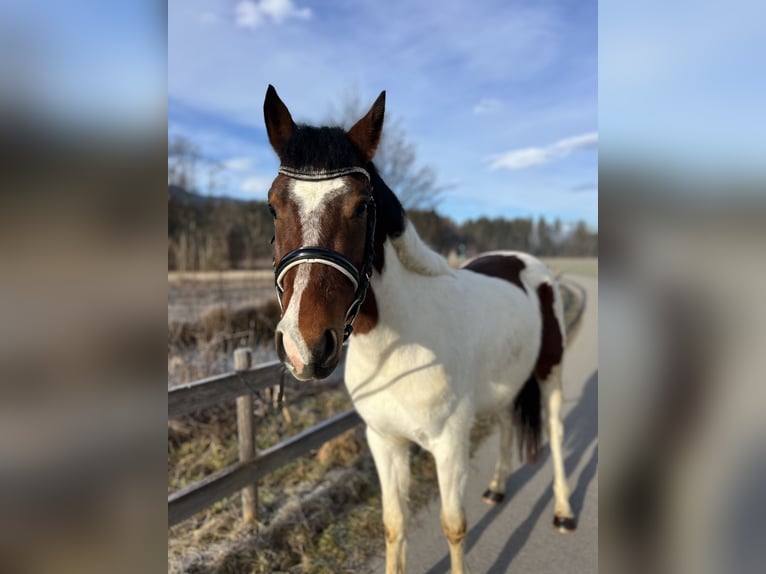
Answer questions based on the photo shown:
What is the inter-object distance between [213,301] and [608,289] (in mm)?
8608

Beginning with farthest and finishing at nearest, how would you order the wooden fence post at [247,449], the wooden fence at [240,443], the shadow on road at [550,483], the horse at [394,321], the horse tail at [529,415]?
the horse tail at [529,415]
the wooden fence post at [247,449]
the shadow on road at [550,483]
the wooden fence at [240,443]
the horse at [394,321]

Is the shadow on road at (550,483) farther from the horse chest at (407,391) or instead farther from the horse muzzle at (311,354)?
the horse muzzle at (311,354)

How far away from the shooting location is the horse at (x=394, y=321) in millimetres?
1437

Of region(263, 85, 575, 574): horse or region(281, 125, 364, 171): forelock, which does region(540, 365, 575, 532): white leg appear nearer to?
region(263, 85, 575, 574): horse

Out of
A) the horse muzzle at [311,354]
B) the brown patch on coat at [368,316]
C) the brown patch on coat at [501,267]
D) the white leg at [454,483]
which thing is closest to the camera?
the horse muzzle at [311,354]

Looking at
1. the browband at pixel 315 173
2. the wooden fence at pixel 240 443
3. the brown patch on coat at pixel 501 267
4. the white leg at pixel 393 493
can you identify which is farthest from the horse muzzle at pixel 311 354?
the brown patch on coat at pixel 501 267

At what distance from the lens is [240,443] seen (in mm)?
3059

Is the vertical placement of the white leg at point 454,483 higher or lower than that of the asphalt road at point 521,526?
higher

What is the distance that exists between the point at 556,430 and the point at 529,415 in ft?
0.77

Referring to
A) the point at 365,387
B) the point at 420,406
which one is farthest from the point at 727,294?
the point at 365,387

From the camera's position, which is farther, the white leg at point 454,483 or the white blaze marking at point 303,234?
the white leg at point 454,483

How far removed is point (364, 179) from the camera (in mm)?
1617

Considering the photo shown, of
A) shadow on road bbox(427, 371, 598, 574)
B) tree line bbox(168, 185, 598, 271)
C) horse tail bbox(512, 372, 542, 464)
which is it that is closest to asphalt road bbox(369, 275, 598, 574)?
shadow on road bbox(427, 371, 598, 574)

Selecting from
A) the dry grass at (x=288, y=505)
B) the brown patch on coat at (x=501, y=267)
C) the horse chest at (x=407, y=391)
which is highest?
the brown patch on coat at (x=501, y=267)
